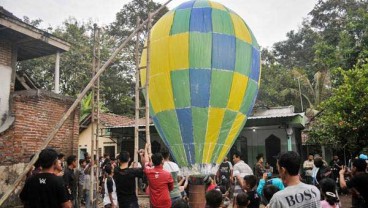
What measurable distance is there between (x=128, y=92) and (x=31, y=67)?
25.3 ft

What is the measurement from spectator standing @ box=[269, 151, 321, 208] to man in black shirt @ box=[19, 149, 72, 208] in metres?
2.23

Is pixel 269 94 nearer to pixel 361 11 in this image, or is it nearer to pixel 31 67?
pixel 361 11

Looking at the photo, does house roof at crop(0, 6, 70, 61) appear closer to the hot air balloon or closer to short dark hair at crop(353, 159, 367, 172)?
the hot air balloon

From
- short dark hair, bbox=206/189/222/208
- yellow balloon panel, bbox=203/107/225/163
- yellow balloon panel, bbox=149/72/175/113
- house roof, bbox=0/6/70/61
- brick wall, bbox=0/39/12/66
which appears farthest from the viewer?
brick wall, bbox=0/39/12/66

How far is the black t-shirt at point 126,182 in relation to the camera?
19.2ft

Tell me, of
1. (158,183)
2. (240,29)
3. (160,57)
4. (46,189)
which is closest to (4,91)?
(160,57)

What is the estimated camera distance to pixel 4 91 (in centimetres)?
1115

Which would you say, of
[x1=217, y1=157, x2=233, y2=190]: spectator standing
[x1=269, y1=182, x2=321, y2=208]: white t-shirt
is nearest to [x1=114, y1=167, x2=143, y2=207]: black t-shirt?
[x1=269, y1=182, x2=321, y2=208]: white t-shirt

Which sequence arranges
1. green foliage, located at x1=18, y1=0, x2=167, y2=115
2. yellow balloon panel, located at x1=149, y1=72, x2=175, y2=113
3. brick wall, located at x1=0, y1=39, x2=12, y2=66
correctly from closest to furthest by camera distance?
yellow balloon panel, located at x1=149, y1=72, x2=175, y2=113 < brick wall, located at x1=0, y1=39, x2=12, y2=66 < green foliage, located at x1=18, y1=0, x2=167, y2=115

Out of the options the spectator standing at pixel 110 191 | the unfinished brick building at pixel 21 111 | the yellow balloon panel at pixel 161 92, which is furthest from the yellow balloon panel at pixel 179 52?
the unfinished brick building at pixel 21 111

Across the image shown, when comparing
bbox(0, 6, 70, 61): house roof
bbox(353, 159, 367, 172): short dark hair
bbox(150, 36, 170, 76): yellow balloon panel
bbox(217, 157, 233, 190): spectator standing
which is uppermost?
bbox(0, 6, 70, 61): house roof

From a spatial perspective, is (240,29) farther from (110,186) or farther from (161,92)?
(110,186)

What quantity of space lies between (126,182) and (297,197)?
3387 millimetres

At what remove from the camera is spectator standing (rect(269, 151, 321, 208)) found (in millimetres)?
3127
